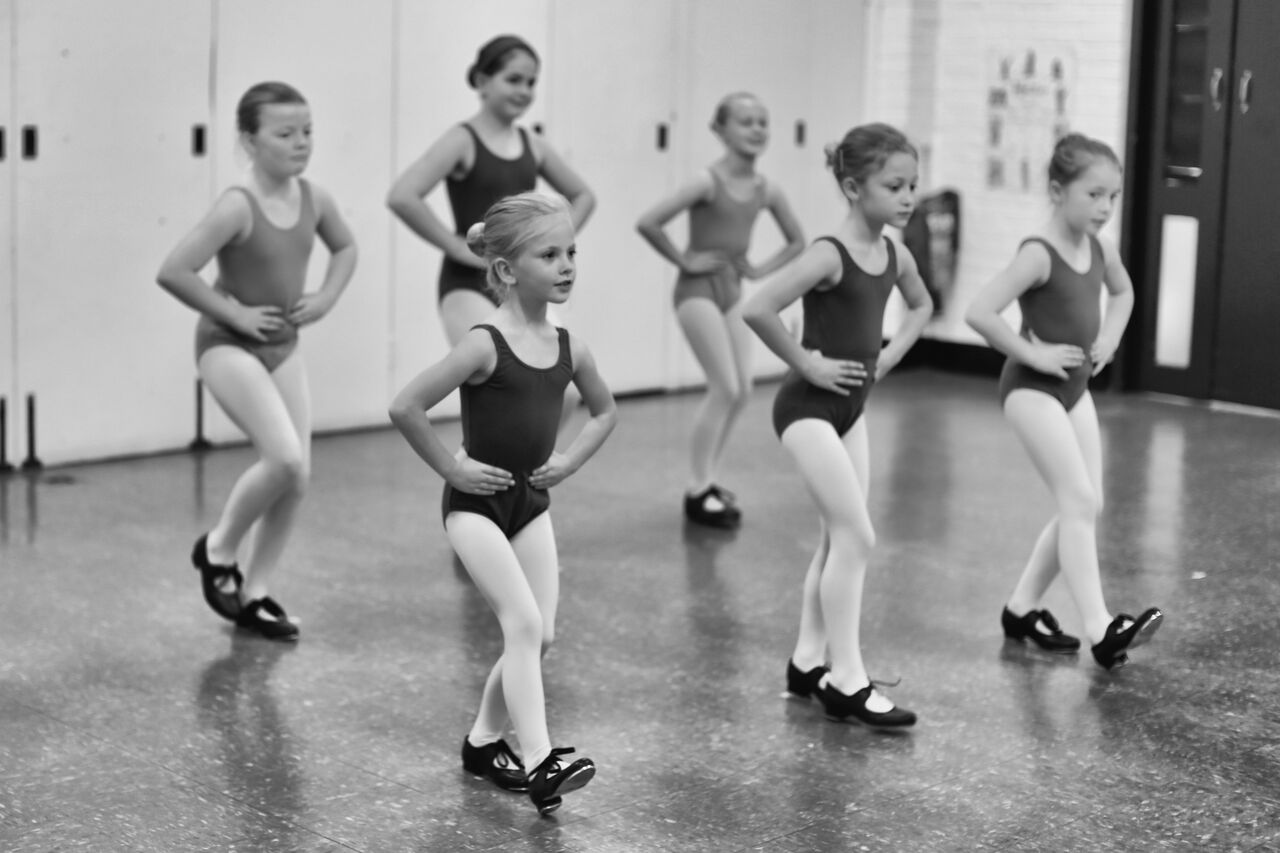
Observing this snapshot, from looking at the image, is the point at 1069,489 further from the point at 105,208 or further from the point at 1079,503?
the point at 105,208

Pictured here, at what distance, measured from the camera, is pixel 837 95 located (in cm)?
1081

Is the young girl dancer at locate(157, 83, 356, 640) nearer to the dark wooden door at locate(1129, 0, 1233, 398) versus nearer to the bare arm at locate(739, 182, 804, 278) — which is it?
the bare arm at locate(739, 182, 804, 278)

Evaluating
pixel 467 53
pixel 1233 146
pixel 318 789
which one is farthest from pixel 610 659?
pixel 1233 146

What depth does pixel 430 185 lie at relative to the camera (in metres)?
6.52

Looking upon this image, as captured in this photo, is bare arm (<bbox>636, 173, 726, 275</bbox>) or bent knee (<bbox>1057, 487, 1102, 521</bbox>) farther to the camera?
bare arm (<bbox>636, 173, 726, 275</bbox>)

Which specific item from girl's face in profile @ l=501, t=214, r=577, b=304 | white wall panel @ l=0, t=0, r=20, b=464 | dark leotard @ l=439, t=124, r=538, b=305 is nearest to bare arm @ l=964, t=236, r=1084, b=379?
girl's face in profile @ l=501, t=214, r=577, b=304

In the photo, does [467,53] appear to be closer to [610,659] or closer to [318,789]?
[610,659]

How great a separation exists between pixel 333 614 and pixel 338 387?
124 inches

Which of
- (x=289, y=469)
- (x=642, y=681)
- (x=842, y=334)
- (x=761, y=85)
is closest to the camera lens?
(x=842, y=334)

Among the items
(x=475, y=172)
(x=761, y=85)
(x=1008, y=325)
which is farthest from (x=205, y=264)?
(x=761, y=85)

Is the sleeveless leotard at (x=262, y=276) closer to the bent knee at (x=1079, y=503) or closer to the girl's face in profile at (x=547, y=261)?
the girl's face in profile at (x=547, y=261)

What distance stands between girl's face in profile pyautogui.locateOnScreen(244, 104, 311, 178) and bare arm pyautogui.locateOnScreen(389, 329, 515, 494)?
1.57 metres

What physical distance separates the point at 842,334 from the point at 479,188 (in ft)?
6.60

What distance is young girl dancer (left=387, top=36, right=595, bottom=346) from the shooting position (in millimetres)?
6480
